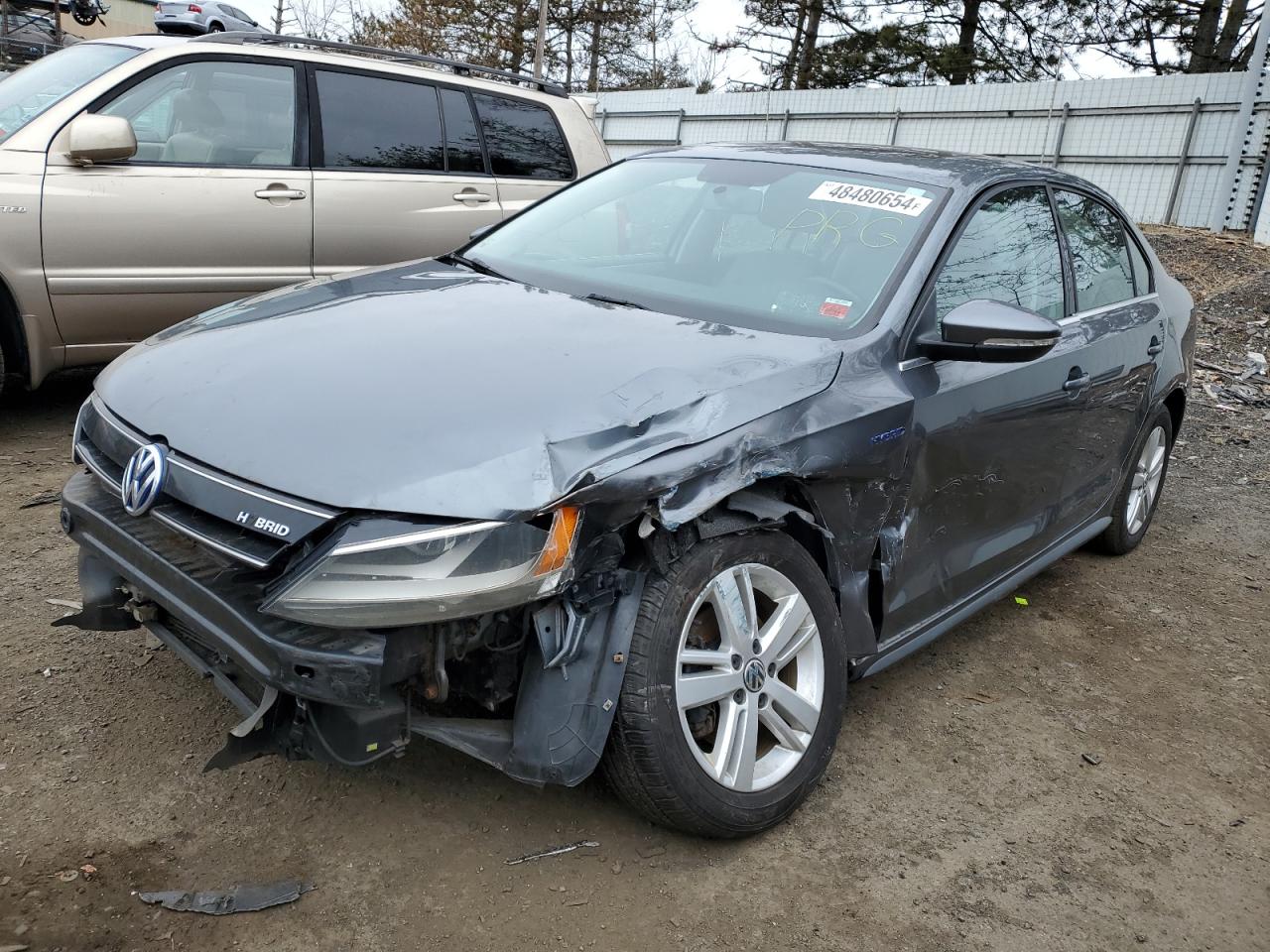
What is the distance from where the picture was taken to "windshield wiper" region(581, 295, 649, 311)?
297cm

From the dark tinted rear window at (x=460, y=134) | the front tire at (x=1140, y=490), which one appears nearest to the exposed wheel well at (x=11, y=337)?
the dark tinted rear window at (x=460, y=134)

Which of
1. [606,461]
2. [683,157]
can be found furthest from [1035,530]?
[606,461]

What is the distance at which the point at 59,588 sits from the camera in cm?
350

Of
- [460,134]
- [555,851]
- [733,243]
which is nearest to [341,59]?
[460,134]

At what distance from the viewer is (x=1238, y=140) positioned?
46.4 ft

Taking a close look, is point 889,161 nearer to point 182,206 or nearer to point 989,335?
point 989,335

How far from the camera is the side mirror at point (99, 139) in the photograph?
4.50m

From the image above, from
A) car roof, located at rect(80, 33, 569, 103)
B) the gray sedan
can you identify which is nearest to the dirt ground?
car roof, located at rect(80, 33, 569, 103)

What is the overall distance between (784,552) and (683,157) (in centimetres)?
189

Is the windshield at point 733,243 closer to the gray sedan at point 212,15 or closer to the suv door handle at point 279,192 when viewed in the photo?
the suv door handle at point 279,192

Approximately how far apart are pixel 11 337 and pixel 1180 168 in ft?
50.9

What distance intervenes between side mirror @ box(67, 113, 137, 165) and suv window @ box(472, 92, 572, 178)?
83.3 inches

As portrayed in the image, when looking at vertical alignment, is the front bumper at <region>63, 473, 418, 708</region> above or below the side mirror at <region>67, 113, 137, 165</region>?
below

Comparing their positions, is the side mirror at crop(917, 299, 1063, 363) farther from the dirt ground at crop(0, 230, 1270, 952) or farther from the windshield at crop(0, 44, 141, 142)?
the windshield at crop(0, 44, 141, 142)
